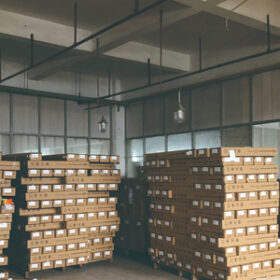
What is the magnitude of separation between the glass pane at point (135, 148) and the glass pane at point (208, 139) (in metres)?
2.61

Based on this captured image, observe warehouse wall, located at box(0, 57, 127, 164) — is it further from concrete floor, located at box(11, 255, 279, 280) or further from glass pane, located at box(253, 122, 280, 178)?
glass pane, located at box(253, 122, 280, 178)

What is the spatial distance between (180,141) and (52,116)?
14.0 feet

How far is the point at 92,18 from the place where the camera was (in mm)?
9203

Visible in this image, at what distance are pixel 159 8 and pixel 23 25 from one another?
311cm

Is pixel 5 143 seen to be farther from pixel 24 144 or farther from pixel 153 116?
pixel 153 116

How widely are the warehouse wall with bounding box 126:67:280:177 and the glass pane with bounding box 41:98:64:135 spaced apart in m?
2.53

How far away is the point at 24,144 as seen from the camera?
12.7 meters

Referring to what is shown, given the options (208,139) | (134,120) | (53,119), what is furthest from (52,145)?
(208,139)

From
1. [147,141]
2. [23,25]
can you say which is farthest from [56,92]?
[23,25]

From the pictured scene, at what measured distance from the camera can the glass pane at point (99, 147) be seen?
1425 cm

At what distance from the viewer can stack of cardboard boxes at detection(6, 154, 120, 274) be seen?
8.02 meters

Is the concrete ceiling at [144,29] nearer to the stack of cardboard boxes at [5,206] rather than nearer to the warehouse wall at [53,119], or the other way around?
the warehouse wall at [53,119]

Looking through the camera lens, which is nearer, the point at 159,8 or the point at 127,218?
the point at 159,8

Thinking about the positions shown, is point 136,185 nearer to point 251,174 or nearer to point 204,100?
point 251,174
